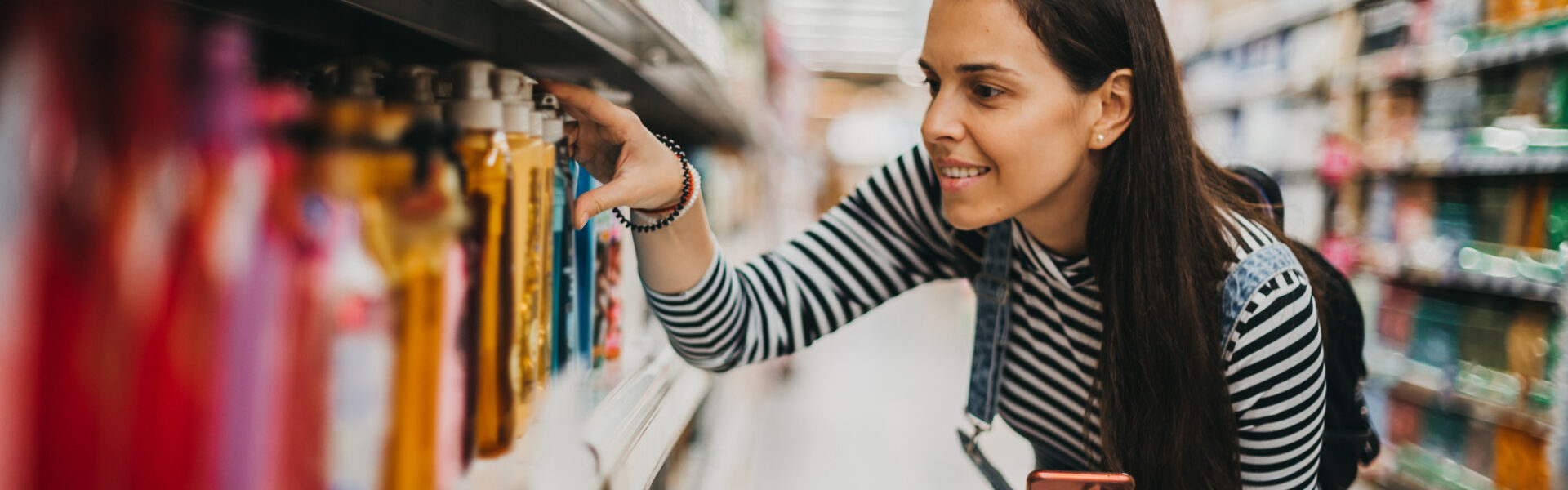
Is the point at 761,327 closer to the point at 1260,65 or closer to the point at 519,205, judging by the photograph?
the point at 519,205

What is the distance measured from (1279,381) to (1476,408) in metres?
2.06

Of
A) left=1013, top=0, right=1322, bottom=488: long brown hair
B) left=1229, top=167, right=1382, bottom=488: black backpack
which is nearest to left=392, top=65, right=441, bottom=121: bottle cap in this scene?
left=1013, top=0, right=1322, bottom=488: long brown hair

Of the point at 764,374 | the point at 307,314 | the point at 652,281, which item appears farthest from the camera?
the point at 764,374

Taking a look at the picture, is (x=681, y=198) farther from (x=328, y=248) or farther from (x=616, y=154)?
(x=328, y=248)

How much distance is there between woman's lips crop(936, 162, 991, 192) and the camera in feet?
3.11

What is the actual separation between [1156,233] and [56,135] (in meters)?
0.94

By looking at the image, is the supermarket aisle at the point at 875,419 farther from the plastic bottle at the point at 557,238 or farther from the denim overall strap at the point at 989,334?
the plastic bottle at the point at 557,238

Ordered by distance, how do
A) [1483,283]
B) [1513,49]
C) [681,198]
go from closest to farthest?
1. [681,198]
2. [1513,49]
3. [1483,283]

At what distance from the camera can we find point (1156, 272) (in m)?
0.95

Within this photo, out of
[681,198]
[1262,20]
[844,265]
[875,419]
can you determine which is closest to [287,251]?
[681,198]

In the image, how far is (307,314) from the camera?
410 mm

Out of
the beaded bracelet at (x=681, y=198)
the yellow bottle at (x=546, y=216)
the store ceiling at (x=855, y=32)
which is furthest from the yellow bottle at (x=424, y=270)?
the store ceiling at (x=855, y=32)

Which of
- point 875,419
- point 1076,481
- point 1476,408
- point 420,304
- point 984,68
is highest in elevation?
point 984,68

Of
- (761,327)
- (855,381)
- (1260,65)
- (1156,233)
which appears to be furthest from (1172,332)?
(855,381)
